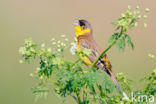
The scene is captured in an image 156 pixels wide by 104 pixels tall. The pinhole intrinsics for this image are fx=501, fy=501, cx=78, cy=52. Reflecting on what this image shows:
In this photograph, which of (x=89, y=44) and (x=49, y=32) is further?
(x=49, y=32)

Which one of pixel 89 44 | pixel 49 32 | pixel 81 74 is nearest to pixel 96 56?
pixel 89 44

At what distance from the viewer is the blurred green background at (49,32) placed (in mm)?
6703

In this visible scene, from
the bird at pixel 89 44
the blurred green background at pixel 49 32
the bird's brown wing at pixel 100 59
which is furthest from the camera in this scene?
the blurred green background at pixel 49 32

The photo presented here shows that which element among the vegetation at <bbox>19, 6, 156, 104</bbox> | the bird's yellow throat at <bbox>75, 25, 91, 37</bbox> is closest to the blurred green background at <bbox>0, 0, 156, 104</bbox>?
the bird's yellow throat at <bbox>75, 25, 91, 37</bbox>

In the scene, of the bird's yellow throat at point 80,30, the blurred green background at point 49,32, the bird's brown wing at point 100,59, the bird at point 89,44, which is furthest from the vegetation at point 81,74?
the blurred green background at point 49,32

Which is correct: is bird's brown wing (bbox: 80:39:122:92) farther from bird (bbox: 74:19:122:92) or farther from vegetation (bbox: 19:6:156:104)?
vegetation (bbox: 19:6:156:104)

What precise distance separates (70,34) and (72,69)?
5264mm

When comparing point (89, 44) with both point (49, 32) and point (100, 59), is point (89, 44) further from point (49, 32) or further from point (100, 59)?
point (49, 32)

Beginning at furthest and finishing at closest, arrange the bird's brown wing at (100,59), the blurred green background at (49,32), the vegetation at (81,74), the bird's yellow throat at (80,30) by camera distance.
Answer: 1. the blurred green background at (49,32)
2. the bird's yellow throat at (80,30)
3. the bird's brown wing at (100,59)
4. the vegetation at (81,74)

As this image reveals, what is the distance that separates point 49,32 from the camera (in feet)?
25.9

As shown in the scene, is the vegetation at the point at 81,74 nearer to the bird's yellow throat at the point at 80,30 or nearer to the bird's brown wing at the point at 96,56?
the bird's brown wing at the point at 96,56

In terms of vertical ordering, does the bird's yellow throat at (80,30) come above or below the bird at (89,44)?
above

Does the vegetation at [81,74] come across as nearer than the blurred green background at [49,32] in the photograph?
Yes

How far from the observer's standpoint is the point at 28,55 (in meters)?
2.71
